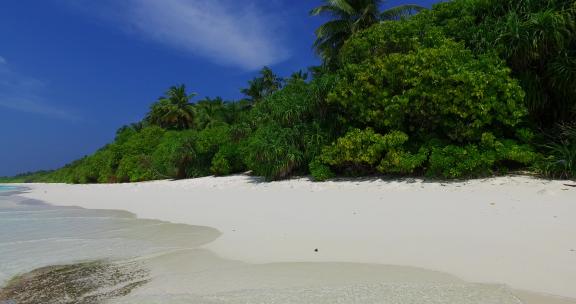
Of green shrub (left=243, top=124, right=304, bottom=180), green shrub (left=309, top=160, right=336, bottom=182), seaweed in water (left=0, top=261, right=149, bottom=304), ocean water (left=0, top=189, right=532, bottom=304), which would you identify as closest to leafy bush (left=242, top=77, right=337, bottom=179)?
green shrub (left=243, top=124, right=304, bottom=180)

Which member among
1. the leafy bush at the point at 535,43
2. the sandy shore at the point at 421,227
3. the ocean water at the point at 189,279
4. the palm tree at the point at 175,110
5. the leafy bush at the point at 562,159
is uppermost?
the palm tree at the point at 175,110

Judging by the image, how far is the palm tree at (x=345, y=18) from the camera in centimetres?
2175

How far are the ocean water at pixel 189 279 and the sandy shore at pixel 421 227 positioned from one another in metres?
0.33

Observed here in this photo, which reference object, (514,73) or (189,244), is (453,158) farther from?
(189,244)

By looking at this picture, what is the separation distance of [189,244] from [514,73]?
950cm

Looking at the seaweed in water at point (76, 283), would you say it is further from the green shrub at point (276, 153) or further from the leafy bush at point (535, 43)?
the leafy bush at point (535, 43)

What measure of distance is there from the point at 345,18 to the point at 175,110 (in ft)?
81.2

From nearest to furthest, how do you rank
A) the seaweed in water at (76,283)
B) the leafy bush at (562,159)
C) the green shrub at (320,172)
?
the seaweed in water at (76,283), the leafy bush at (562,159), the green shrub at (320,172)

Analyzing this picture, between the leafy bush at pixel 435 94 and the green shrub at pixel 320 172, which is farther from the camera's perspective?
the green shrub at pixel 320 172

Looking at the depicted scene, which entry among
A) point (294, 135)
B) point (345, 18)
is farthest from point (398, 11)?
point (294, 135)

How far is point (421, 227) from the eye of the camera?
16.7 ft

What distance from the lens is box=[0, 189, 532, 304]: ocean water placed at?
2988mm

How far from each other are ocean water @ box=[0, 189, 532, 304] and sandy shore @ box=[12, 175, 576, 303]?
1.07 feet

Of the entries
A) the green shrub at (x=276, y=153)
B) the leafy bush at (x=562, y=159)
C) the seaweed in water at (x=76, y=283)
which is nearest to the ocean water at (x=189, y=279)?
the seaweed in water at (x=76, y=283)
